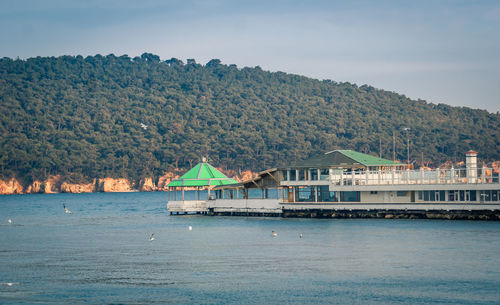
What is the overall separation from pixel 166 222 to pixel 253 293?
154 ft

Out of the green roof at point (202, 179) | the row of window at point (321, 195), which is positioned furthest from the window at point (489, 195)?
the green roof at point (202, 179)

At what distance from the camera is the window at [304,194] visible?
3027 inches

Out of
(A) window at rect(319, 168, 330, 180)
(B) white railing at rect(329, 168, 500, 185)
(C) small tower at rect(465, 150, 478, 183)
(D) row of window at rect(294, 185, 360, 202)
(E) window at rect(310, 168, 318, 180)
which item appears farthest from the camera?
(E) window at rect(310, 168, 318, 180)

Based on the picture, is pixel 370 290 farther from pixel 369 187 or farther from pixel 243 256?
pixel 369 187

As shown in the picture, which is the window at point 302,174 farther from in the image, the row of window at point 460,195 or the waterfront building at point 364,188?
the row of window at point 460,195

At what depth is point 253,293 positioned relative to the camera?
37.3 m

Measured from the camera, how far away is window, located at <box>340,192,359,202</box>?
72625 millimetres

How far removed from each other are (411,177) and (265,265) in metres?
28.1

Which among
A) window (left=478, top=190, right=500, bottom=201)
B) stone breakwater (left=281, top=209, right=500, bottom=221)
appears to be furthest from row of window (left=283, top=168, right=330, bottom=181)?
window (left=478, top=190, right=500, bottom=201)

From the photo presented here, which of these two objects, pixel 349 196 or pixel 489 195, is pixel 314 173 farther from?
pixel 489 195

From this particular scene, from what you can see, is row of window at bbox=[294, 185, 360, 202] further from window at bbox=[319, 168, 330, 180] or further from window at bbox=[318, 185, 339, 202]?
window at bbox=[319, 168, 330, 180]

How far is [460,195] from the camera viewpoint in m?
65.9

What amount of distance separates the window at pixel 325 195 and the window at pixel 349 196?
79 cm

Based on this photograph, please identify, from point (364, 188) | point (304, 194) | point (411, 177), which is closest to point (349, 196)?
point (364, 188)
